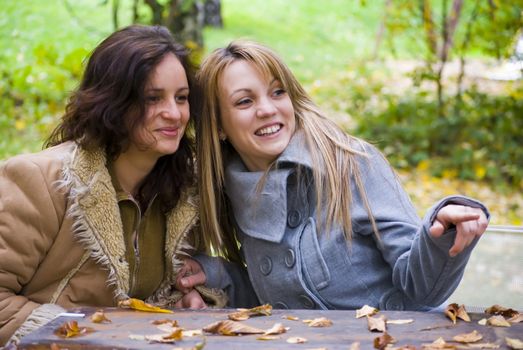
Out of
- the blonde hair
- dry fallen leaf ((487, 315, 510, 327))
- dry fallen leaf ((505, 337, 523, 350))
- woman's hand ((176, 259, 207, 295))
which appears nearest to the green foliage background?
the blonde hair

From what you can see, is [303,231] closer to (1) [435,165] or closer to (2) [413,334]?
(2) [413,334]

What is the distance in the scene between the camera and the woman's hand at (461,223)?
2.03 metres

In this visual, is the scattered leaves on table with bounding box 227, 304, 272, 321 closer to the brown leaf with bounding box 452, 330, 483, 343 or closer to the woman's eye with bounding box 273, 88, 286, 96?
the brown leaf with bounding box 452, 330, 483, 343

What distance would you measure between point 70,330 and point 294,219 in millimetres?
970

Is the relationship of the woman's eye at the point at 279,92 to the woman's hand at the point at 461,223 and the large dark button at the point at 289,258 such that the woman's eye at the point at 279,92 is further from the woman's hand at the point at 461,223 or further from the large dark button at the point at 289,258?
the woman's hand at the point at 461,223

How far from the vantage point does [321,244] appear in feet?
8.49

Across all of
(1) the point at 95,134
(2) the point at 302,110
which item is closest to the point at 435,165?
(2) the point at 302,110

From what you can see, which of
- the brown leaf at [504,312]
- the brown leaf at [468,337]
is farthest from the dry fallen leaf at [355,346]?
the brown leaf at [504,312]

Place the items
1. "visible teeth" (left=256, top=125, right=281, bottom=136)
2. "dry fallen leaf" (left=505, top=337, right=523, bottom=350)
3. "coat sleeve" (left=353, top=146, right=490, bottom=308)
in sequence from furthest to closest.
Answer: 1. "visible teeth" (left=256, top=125, right=281, bottom=136)
2. "coat sleeve" (left=353, top=146, right=490, bottom=308)
3. "dry fallen leaf" (left=505, top=337, right=523, bottom=350)

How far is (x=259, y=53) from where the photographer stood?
274 cm

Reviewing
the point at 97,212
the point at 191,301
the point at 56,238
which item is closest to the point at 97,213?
the point at 97,212

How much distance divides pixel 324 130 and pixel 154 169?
0.62 meters

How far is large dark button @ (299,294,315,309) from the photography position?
260 cm

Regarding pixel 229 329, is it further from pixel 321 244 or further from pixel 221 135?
pixel 221 135
